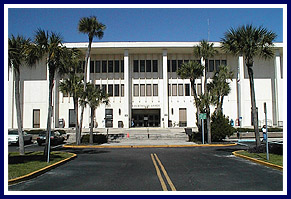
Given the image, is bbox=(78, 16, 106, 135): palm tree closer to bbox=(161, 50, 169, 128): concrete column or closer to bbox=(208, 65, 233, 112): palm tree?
bbox=(208, 65, 233, 112): palm tree

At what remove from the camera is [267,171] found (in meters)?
11.9

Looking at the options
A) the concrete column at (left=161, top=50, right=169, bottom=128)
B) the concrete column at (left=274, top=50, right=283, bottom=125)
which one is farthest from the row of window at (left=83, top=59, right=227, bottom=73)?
the concrete column at (left=274, top=50, right=283, bottom=125)

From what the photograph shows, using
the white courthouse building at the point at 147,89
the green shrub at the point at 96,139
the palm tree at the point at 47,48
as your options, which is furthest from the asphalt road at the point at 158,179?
the white courthouse building at the point at 147,89

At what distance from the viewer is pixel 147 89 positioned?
153 ft

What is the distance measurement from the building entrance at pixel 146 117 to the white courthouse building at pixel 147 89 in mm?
153

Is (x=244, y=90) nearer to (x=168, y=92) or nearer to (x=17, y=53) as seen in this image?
(x=168, y=92)

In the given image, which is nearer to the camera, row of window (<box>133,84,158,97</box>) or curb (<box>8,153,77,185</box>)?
curb (<box>8,153,77,185</box>)

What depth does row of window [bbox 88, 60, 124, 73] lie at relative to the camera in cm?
4675

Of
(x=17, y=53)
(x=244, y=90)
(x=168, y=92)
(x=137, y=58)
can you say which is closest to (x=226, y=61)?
(x=244, y=90)

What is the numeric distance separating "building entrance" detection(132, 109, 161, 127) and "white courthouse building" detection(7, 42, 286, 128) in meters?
0.15

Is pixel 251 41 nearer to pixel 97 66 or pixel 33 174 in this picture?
pixel 33 174

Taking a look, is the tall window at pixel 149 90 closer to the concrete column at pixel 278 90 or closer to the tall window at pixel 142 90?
the tall window at pixel 142 90

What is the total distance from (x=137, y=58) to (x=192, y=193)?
40.4 m

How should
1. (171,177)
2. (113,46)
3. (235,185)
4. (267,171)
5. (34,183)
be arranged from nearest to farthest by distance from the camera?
(235,185), (34,183), (171,177), (267,171), (113,46)
